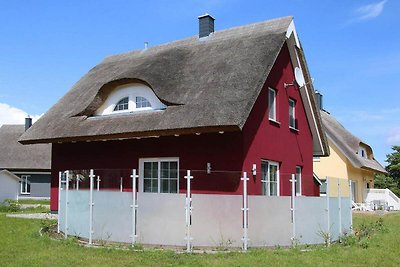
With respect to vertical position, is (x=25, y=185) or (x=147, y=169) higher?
(x=147, y=169)

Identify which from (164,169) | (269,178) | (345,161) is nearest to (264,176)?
(269,178)

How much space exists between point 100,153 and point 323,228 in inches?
317

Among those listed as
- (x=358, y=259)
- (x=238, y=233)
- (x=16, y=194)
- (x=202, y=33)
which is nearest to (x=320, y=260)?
(x=358, y=259)

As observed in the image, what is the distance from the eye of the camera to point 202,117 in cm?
1265

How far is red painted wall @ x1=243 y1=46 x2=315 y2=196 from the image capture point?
1327 centimetres

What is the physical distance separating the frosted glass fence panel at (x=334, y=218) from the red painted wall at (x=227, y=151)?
867 millimetres

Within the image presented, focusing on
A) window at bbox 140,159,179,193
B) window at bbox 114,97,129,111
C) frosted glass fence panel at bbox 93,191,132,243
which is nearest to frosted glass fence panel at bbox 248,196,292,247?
frosted glass fence panel at bbox 93,191,132,243

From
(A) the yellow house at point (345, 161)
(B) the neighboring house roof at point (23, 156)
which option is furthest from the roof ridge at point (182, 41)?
(B) the neighboring house roof at point (23, 156)

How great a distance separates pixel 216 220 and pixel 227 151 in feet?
10.0

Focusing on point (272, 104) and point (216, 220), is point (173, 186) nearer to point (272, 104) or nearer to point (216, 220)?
point (216, 220)

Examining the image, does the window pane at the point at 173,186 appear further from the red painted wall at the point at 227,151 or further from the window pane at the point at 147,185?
the window pane at the point at 147,185

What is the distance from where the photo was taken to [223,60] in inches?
596

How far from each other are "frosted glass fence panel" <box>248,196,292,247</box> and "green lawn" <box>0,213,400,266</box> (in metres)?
0.48

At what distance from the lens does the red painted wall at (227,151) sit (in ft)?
40.1
